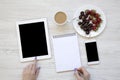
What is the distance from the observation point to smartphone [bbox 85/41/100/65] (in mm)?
1022

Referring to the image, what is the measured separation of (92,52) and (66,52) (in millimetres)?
122

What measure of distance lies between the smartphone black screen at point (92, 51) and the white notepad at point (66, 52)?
1.9 inches

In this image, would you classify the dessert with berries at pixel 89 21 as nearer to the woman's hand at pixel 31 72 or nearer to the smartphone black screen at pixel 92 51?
the smartphone black screen at pixel 92 51

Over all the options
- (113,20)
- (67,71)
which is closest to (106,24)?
(113,20)

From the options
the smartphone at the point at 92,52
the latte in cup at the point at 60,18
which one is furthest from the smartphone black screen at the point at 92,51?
the latte in cup at the point at 60,18

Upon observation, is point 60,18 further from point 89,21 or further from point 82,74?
point 82,74

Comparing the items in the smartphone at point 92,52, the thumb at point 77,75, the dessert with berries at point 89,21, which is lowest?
the thumb at point 77,75

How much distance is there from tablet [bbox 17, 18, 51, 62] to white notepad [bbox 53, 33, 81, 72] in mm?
45

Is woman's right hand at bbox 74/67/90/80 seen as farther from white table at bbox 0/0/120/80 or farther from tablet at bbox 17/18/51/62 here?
tablet at bbox 17/18/51/62

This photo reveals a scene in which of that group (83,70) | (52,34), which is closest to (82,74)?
(83,70)

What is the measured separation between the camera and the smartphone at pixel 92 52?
40.3 inches

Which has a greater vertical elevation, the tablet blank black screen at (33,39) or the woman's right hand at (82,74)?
the tablet blank black screen at (33,39)

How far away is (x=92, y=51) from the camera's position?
1.03m

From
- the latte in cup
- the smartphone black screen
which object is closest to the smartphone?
the smartphone black screen
